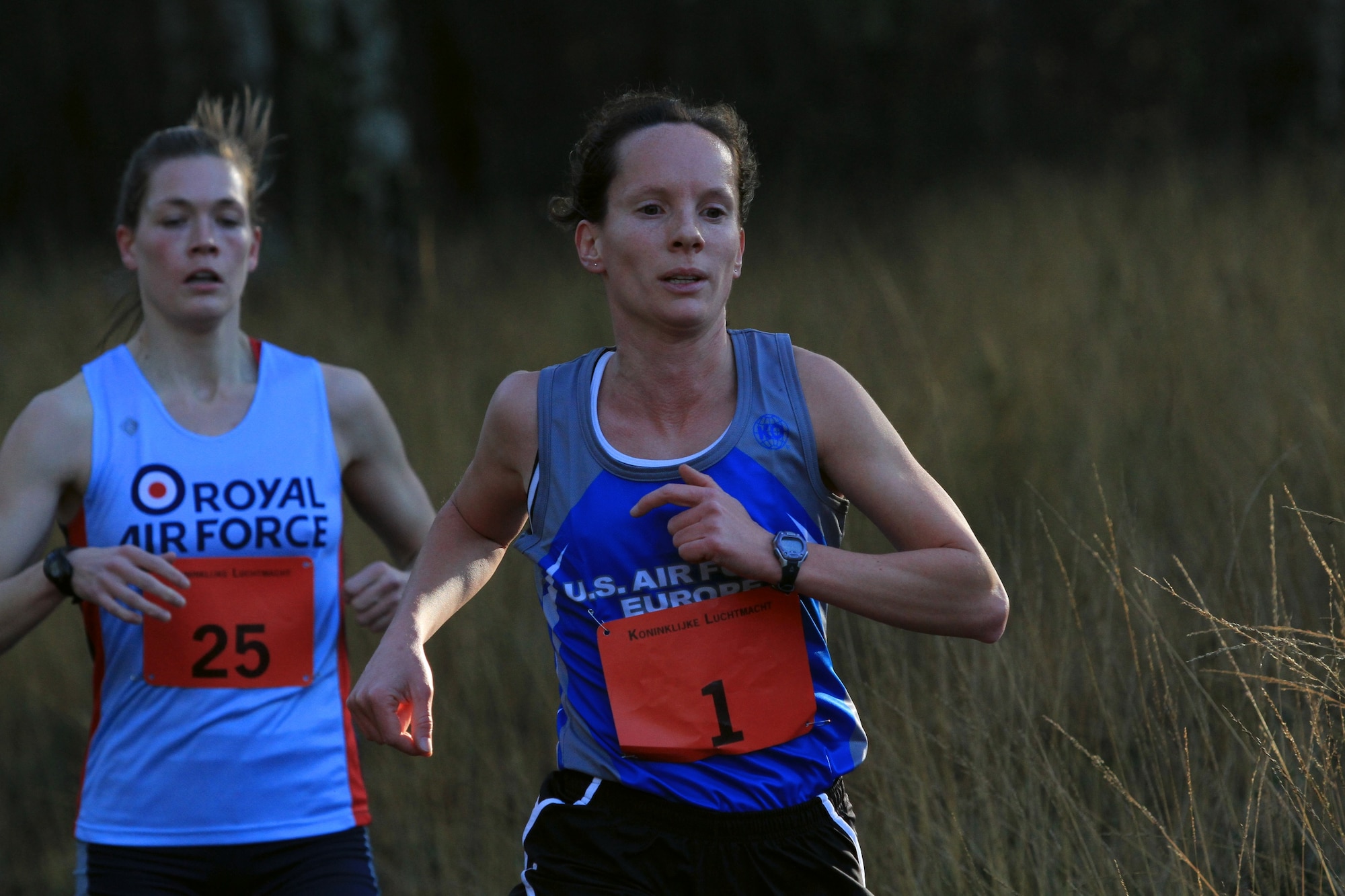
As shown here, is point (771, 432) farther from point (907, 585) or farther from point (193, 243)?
point (193, 243)

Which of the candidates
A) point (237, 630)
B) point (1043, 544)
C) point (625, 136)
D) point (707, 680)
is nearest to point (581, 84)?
point (1043, 544)

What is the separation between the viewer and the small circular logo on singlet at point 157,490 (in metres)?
2.75

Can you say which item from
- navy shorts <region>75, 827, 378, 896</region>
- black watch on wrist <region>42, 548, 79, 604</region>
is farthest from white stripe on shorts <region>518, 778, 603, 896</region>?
black watch on wrist <region>42, 548, 79, 604</region>

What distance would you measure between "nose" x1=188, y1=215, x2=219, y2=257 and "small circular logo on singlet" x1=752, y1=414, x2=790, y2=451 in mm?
1486

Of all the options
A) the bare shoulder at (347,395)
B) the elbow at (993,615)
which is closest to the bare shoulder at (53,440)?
the bare shoulder at (347,395)

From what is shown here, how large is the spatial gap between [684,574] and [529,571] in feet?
8.64

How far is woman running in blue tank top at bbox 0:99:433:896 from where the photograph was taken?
2604 mm

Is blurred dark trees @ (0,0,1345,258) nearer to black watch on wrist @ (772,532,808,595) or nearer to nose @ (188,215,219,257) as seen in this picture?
nose @ (188,215,219,257)

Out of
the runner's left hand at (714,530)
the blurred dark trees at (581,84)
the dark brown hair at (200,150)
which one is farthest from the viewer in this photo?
the blurred dark trees at (581,84)

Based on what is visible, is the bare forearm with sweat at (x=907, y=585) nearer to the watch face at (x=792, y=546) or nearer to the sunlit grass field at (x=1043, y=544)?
the watch face at (x=792, y=546)

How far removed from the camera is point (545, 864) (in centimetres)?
201

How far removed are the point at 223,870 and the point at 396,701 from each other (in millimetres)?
871

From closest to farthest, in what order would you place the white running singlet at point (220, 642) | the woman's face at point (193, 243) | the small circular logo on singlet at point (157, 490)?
the white running singlet at point (220, 642), the small circular logo on singlet at point (157, 490), the woman's face at point (193, 243)

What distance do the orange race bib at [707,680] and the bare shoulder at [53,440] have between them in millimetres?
1350
